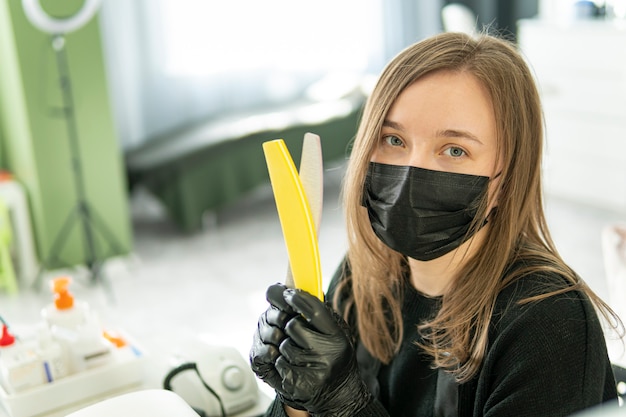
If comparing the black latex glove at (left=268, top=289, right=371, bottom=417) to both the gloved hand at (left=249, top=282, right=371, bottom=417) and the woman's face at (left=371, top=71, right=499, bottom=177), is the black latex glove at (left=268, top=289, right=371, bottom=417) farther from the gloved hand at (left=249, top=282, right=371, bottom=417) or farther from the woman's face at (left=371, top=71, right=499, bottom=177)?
the woman's face at (left=371, top=71, right=499, bottom=177)

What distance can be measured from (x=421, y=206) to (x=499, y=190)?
0.12 metres

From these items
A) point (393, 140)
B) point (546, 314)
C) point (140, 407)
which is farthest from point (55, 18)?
point (546, 314)

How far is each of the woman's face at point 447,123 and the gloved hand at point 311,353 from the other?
294 millimetres

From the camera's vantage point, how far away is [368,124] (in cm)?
123

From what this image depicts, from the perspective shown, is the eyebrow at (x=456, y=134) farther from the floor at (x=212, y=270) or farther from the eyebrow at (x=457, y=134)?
the floor at (x=212, y=270)

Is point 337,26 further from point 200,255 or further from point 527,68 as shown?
point 527,68

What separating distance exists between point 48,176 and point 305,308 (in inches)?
108

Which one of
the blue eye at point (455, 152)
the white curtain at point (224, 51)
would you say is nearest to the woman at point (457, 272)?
the blue eye at point (455, 152)

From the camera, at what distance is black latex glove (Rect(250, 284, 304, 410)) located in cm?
105

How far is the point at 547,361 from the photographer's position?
1039 millimetres

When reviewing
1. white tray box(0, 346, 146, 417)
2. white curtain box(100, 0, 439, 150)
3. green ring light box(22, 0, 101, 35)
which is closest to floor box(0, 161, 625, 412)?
white curtain box(100, 0, 439, 150)

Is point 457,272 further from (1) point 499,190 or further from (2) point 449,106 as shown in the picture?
(2) point 449,106

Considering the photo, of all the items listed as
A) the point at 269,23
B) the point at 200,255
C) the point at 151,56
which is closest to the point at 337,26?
the point at 269,23

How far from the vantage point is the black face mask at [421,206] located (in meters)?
1.18
